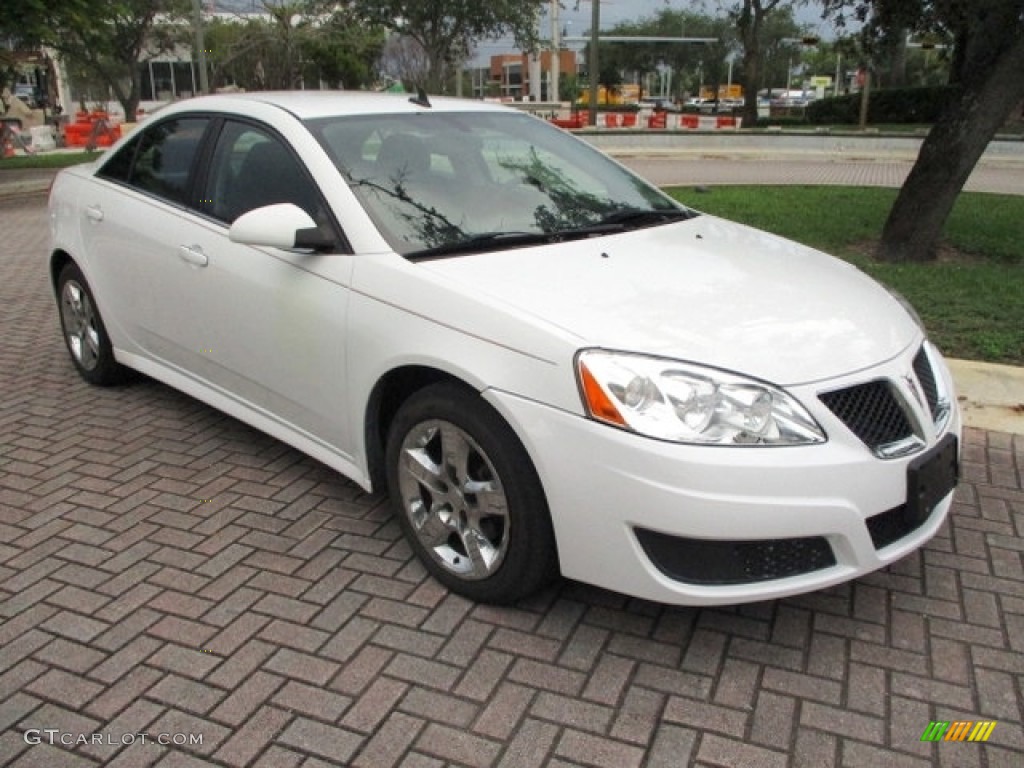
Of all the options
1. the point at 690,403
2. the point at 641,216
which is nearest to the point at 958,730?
the point at 690,403

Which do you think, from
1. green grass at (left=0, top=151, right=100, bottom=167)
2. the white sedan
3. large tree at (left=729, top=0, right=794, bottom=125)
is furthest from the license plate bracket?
large tree at (left=729, top=0, right=794, bottom=125)

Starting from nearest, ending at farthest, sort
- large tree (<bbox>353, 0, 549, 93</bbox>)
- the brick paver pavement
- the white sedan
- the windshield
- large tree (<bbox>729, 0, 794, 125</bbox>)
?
the brick paver pavement → the white sedan → the windshield → large tree (<bbox>353, 0, 549, 93</bbox>) → large tree (<bbox>729, 0, 794, 125</bbox>)

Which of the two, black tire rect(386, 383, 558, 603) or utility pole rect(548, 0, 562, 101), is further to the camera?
utility pole rect(548, 0, 562, 101)

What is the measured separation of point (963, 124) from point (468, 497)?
645cm

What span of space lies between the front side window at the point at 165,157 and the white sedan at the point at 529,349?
0.03 m

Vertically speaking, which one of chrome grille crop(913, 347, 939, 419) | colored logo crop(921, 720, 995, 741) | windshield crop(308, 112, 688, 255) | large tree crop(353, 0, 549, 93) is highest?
large tree crop(353, 0, 549, 93)

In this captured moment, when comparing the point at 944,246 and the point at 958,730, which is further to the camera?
the point at 944,246

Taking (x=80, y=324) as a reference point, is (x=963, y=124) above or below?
above

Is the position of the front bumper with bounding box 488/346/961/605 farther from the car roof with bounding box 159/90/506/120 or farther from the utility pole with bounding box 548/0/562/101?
the utility pole with bounding box 548/0/562/101

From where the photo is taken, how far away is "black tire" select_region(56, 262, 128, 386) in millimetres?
4926

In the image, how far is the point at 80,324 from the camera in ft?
16.8

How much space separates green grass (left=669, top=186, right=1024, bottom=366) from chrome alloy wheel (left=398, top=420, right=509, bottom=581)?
361 cm

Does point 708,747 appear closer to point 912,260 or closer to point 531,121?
point 531,121

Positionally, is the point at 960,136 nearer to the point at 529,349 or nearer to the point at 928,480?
the point at 928,480
